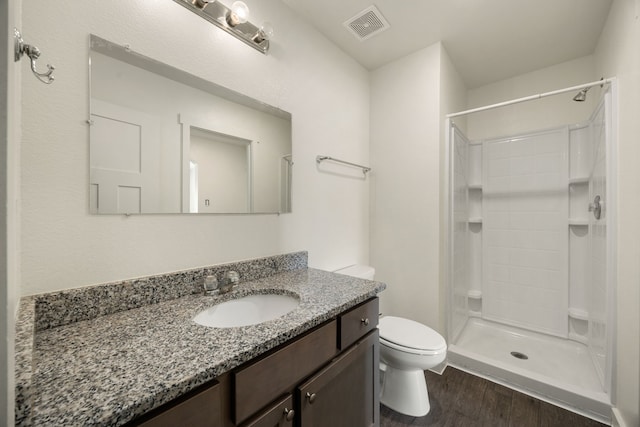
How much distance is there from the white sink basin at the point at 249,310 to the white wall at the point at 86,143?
0.81ft

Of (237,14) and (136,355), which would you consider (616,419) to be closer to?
(136,355)

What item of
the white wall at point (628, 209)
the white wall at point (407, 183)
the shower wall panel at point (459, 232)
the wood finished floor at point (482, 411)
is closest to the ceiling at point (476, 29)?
the white wall at point (407, 183)

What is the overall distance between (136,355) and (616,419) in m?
2.25

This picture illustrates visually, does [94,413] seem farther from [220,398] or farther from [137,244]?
[137,244]

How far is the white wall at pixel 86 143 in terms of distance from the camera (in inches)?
32.2

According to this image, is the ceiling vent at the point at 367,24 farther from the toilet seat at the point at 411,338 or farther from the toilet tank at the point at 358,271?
the toilet seat at the point at 411,338

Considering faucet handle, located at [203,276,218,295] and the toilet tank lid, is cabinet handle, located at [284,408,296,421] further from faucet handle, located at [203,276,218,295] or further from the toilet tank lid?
the toilet tank lid

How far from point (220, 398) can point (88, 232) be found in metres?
0.72

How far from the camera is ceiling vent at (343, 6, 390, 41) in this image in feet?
5.48

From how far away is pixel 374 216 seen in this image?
2.30 metres

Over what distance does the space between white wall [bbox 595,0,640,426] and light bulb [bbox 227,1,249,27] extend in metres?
1.80

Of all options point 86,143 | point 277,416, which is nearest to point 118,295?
point 86,143

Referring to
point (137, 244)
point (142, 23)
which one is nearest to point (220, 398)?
point (137, 244)

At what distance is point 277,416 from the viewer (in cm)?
78
